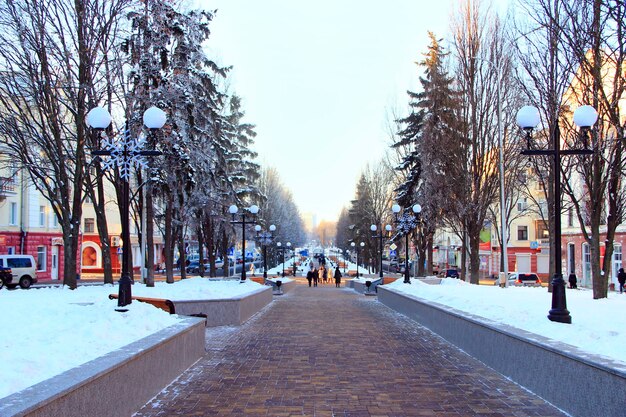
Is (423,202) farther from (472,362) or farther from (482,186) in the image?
(472,362)

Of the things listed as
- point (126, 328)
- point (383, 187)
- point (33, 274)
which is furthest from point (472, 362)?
point (383, 187)

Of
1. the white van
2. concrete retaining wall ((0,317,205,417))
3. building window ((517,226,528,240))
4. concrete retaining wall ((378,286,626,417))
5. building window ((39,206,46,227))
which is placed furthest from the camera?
building window ((517,226,528,240))

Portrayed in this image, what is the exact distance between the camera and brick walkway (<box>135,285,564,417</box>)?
711 centimetres

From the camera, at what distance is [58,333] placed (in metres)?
7.12

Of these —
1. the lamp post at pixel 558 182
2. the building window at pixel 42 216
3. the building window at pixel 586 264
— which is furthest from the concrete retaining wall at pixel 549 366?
the building window at pixel 42 216

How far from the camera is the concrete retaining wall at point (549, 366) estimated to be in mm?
5875

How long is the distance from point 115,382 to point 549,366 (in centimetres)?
Result: 513

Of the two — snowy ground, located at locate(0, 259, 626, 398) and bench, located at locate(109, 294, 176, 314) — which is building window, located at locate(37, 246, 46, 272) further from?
snowy ground, located at locate(0, 259, 626, 398)

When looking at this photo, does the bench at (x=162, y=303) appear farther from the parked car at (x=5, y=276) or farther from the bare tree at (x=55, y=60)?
the parked car at (x=5, y=276)

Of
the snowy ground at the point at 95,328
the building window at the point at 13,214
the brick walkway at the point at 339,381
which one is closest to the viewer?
the snowy ground at the point at 95,328

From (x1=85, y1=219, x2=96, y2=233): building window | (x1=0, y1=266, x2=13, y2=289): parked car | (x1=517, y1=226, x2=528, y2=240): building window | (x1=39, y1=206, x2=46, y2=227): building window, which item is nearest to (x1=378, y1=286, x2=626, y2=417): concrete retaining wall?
(x1=0, y1=266, x2=13, y2=289): parked car

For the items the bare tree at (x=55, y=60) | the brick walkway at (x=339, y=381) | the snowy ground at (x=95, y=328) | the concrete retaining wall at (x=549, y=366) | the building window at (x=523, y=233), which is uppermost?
the bare tree at (x=55, y=60)

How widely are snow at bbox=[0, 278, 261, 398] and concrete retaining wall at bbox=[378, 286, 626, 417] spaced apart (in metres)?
5.35

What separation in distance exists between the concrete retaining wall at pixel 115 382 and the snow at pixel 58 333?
7.9 inches
